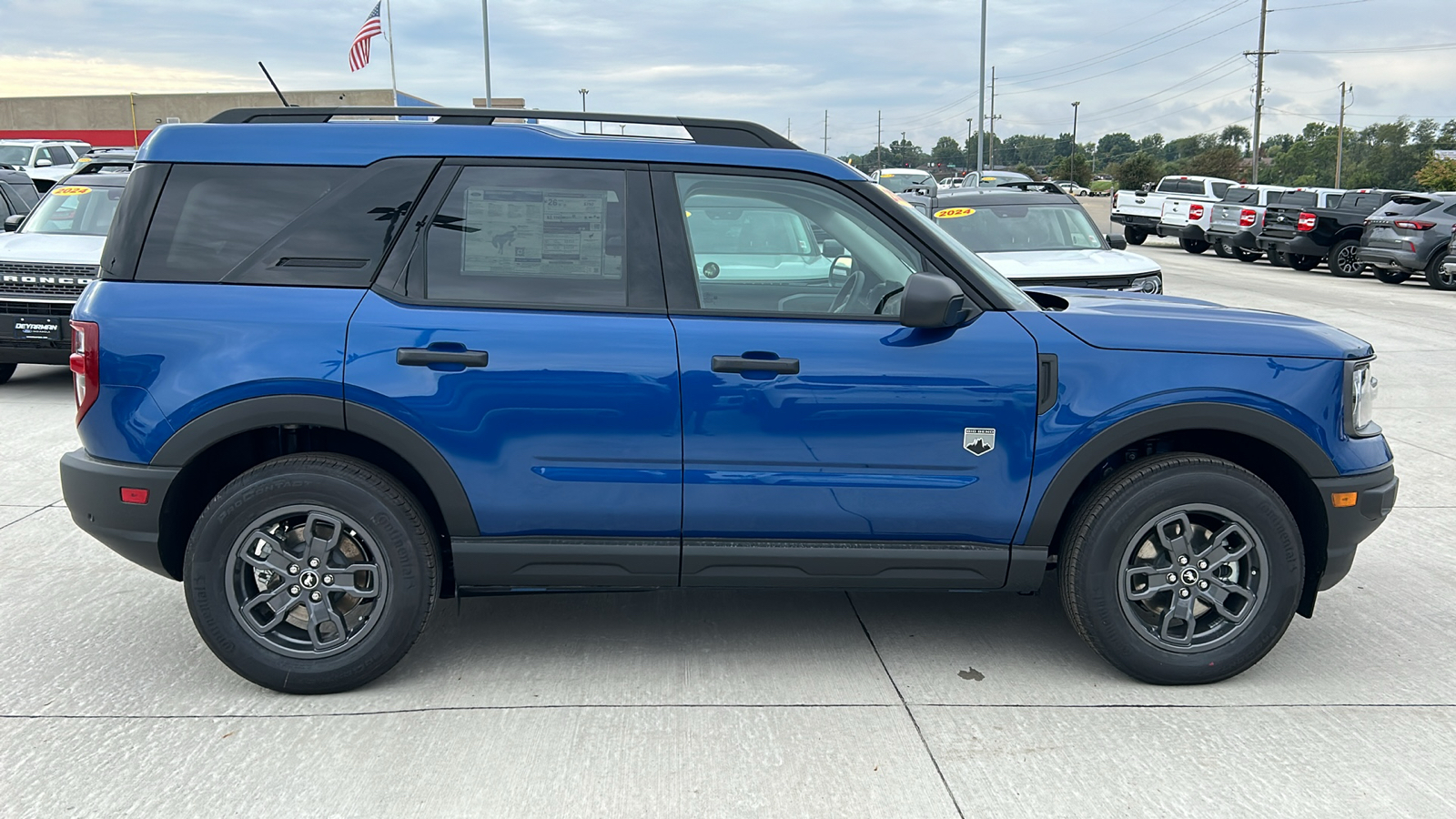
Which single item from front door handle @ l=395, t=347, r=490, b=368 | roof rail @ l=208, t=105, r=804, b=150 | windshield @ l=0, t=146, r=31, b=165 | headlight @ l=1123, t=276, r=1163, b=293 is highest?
windshield @ l=0, t=146, r=31, b=165

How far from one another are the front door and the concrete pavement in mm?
459

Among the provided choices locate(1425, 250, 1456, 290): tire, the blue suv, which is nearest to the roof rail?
the blue suv

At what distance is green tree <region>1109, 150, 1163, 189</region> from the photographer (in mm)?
76125

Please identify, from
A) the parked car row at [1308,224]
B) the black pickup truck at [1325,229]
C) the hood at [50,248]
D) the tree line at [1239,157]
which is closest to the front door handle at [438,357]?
the hood at [50,248]

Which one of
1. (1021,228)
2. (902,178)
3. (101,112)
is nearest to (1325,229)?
(902,178)

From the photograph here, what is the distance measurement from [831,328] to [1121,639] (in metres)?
1.46

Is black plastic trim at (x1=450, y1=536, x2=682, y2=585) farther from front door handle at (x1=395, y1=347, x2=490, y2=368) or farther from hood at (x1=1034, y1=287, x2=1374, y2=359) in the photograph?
hood at (x1=1034, y1=287, x2=1374, y2=359)

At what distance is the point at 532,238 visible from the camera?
149 inches

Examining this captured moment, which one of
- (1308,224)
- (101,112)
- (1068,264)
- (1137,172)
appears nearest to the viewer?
(1068,264)

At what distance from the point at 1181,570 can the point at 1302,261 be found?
2413 centimetres

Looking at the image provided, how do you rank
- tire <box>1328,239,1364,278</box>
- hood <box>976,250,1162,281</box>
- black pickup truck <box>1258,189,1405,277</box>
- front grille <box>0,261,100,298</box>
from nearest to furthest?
front grille <box>0,261,100,298</box> < hood <box>976,250,1162,281</box> < tire <box>1328,239,1364,278</box> < black pickup truck <box>1258,189,1405,277</box>

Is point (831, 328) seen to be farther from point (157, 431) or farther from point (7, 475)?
point (7, 475)

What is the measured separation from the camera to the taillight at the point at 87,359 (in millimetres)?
3680

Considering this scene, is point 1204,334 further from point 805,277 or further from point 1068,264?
point 1068,264
